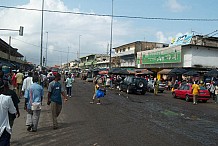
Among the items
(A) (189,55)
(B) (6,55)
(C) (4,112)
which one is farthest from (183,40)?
(C) (4,112)

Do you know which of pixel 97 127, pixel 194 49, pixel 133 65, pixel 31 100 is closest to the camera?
pixel 31 100

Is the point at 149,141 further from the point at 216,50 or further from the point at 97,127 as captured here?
the point at 216,50

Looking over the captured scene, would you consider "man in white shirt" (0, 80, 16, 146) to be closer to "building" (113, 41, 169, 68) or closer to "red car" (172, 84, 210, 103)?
"red car" (172, 84, 210, 103)

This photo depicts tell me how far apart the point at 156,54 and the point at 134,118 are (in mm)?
36140

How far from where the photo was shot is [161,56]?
145 feet

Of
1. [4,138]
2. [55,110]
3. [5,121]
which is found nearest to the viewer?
[4,138]

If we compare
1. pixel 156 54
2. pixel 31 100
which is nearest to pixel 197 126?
pixel 31 100

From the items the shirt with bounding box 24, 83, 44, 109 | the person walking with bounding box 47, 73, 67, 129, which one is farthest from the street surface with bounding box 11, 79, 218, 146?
the shirt with bounding box 24, 83, 44, 109

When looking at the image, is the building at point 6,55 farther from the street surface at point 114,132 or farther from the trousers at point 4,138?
the trousers at point 4,138

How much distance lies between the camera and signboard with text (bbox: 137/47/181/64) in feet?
130

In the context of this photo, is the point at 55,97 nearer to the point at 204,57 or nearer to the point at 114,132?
the point at 114,132

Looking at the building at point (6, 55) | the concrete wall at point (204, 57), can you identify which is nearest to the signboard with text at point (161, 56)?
the concrete wall at point (204, 57)

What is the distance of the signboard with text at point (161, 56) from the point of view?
39656 mm

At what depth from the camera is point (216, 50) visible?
39.7 metres
